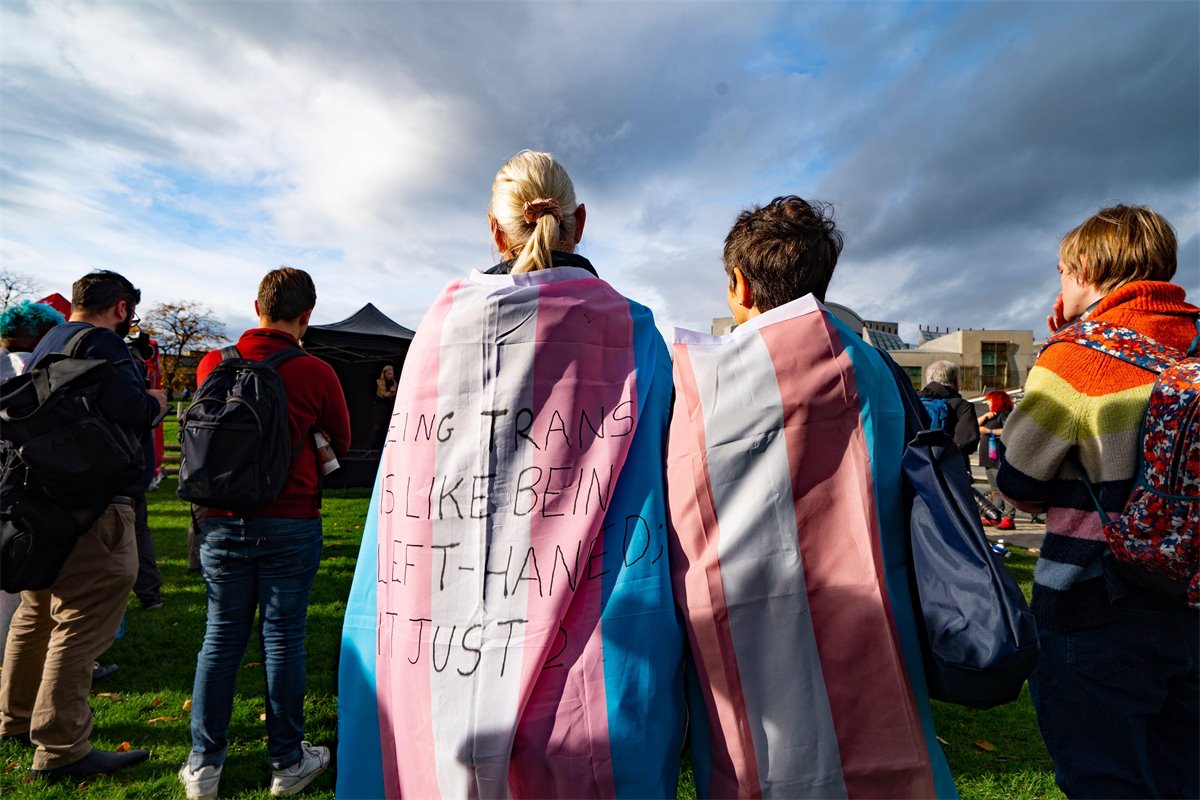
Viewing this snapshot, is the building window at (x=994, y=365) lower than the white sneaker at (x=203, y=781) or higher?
higher

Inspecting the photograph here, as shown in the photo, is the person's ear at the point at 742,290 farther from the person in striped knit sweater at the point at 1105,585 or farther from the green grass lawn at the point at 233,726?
the green grass lawn at the point at 233,726

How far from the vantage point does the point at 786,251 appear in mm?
1593

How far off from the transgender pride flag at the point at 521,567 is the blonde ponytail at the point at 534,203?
17 cm

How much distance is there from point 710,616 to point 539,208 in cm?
109

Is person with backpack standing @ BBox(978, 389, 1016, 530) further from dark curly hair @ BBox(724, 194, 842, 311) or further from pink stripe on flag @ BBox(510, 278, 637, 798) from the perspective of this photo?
pink stripe on flag @ BBox(510, 278, 637, 798)

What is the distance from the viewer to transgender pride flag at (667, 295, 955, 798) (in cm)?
135

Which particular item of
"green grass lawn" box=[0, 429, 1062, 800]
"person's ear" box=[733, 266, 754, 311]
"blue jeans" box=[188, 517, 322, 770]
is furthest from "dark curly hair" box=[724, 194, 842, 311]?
"green grass lawn" box=[0, 429, 1062, 800]

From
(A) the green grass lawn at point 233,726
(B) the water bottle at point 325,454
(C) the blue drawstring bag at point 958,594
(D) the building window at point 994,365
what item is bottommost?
(A) the green grass lawn at point 233,726

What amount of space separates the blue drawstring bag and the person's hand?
43.5 inches

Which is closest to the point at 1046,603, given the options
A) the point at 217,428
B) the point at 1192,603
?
the point at 1192,603

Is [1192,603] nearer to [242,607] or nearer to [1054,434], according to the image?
[1054,434]

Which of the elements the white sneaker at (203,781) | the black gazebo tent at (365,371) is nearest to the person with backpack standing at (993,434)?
the white sneaker at (203,781)

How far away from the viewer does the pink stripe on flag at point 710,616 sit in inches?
54.4

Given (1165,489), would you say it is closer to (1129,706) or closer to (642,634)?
(1129,706)
